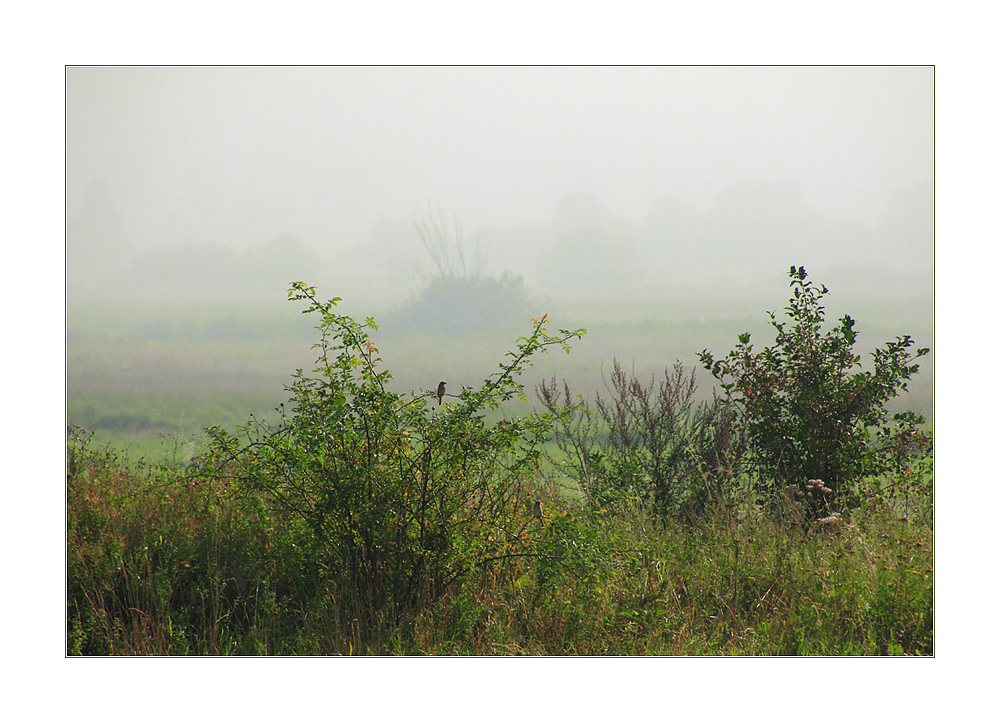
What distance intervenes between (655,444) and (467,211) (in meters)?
2.00

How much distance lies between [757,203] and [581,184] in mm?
1037

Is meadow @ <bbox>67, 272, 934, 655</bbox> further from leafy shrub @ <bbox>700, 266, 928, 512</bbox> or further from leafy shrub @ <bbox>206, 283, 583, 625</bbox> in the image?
leafy shrub @ <bbox>700, 266, 928, 512</bbox>

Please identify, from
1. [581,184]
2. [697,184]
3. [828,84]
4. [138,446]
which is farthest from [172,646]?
[828,84]

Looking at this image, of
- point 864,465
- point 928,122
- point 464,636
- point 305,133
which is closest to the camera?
point 464,636

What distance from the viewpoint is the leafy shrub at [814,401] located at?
414 cm

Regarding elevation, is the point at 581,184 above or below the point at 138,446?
above

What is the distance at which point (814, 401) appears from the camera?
430 cm

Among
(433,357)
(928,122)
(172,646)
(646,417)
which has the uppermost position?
(928,122)

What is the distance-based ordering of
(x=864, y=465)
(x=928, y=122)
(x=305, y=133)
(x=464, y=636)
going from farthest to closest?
(x=864, y=465) → (x=305, y=133) → (x=928, y=122) → (x=464, y=636)

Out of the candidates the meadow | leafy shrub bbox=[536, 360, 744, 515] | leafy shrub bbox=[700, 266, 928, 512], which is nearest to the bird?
the meadow

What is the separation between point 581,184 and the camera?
3.90 meters

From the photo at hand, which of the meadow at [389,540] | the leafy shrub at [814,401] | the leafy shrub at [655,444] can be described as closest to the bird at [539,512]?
the meadow at [389,540]

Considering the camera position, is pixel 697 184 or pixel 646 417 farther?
pixel 646 417

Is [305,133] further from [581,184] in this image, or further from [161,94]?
[581,184]
